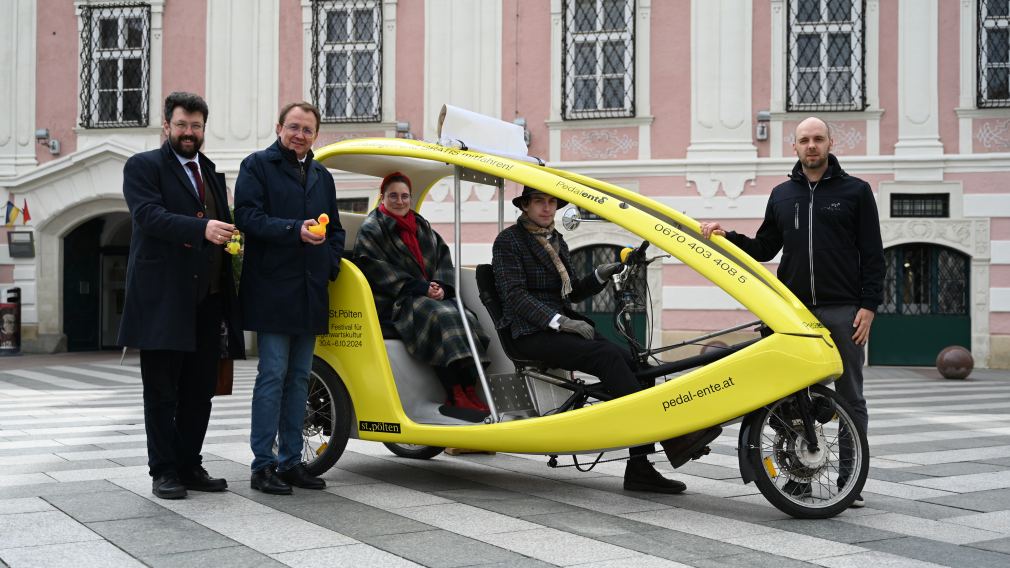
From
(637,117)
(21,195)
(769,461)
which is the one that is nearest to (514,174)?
(769,461)

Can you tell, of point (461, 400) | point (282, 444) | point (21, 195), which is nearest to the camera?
point (282, 444)

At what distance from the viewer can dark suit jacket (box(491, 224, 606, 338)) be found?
18.0ft

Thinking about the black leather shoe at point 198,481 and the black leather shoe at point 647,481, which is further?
the black leather shoe at point 647,481

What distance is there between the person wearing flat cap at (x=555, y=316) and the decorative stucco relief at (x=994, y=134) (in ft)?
44.8

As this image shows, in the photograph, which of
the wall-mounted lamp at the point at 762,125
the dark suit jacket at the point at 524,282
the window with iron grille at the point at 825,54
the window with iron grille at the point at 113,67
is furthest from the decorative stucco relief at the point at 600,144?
the dark suit jacket at the point at 524,282

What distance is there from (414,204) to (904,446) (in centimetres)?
374

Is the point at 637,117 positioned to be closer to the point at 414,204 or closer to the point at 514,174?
the point at 414,204

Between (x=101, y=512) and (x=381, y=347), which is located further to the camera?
(x=381, y=347)

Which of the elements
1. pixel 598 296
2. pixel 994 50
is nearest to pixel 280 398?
pixel 598 296

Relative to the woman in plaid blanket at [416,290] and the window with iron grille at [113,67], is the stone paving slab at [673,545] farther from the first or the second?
the window with iron grille at [113,67]

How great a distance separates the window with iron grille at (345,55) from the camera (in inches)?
760

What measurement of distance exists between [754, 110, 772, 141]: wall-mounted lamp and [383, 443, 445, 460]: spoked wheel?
488 inches

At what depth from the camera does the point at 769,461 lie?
488cm

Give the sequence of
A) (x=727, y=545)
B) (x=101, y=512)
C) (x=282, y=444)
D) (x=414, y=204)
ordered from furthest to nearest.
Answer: (x=414, y=204), (x=282, y=444), (x=101, y=512), (x=727, y=545)
